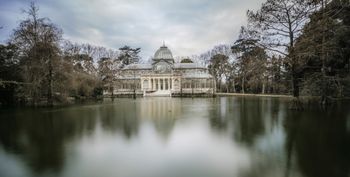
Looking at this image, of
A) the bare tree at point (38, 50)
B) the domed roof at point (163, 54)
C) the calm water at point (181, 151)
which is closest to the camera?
the calm water at point (181, 151)

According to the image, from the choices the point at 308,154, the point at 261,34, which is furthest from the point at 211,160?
the point at 261,34

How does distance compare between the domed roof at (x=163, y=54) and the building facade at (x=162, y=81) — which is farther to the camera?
the domed roof at (x=163, y=54)

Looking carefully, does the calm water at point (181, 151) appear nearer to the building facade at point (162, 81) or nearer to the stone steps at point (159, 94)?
the stone steps at point (159, 94)

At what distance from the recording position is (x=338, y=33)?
1689 cm

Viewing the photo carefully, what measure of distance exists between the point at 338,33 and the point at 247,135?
509 inches

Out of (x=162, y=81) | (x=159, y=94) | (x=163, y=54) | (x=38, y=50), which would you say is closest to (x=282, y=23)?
(x=38, y=50)

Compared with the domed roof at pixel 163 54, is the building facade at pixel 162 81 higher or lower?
lower

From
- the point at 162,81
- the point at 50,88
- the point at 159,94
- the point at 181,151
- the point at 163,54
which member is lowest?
the point at 181,151

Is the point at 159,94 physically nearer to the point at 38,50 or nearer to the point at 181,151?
the point at 38,50

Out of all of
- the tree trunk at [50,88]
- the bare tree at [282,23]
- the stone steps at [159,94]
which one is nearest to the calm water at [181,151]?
the bare tree at [282,23]

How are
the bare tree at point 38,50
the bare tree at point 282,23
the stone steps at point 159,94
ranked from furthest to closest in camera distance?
the stone steps at point 159,94
the bare tree at point 38,50
the bare tree at point 282,23

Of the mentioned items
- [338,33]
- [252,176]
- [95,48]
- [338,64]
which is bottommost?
[252,176]

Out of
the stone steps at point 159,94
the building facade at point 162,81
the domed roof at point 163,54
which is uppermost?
the domed roof at point 163,54

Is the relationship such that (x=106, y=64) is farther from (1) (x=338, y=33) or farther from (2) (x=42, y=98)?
(1) (x=338, y=33)
